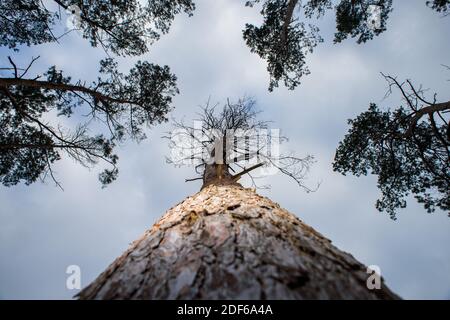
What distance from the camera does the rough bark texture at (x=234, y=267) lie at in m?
1.27

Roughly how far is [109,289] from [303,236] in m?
1.42

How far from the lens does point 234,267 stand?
1412 mm

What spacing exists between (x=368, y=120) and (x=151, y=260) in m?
5.85

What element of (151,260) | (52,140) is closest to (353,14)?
(151,260)

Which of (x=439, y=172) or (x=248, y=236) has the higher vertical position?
(x=439, y=172)

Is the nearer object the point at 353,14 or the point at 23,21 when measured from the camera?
the point at 23,21

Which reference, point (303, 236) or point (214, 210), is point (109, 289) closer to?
point (214, 210)

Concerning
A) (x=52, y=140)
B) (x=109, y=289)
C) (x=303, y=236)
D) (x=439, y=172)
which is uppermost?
(x=52, y=140)

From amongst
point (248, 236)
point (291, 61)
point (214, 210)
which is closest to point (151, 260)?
point (248, 236)

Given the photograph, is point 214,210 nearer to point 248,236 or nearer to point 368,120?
point 248,236

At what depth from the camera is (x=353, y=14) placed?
5.73 meters

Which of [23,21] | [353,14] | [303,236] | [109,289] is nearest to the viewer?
[109,289]

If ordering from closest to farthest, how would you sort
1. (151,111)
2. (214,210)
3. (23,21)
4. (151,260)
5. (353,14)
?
1. (151,260)
2. (214,210)
3. (23,21)
4. (353,14)
5. (151,111)

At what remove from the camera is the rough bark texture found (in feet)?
4.18
